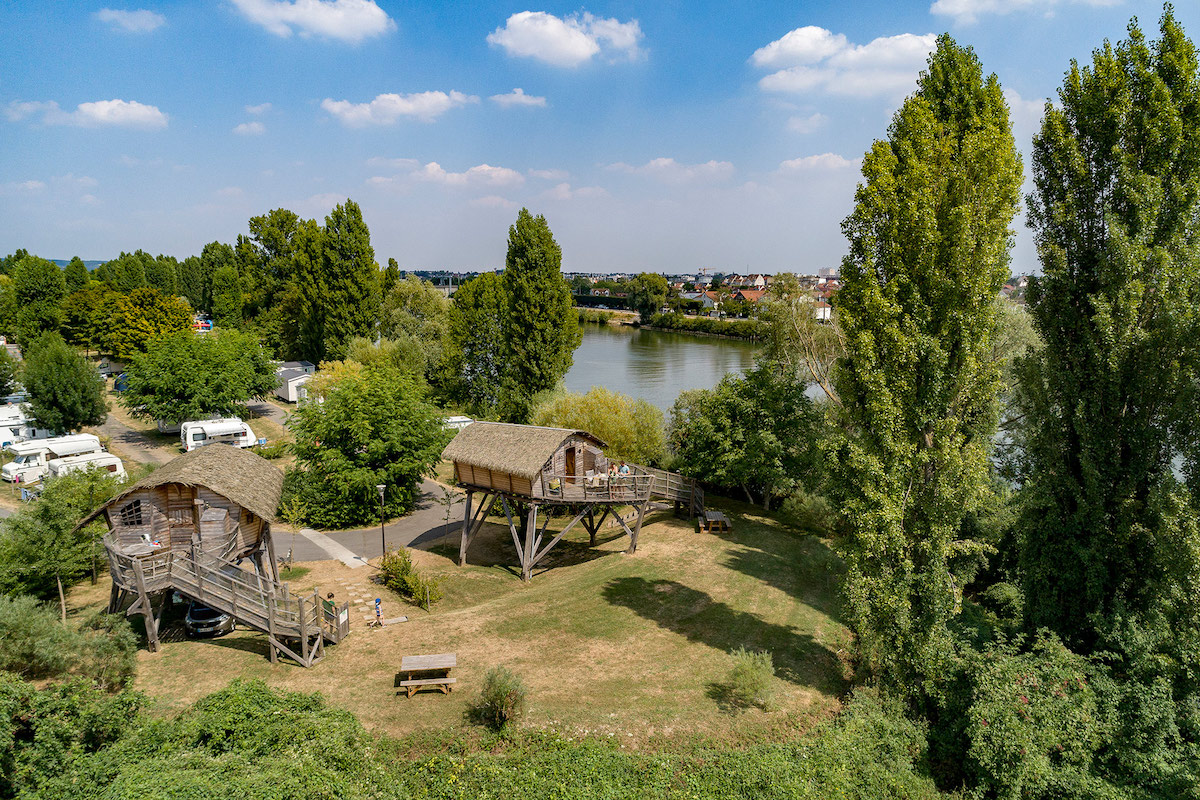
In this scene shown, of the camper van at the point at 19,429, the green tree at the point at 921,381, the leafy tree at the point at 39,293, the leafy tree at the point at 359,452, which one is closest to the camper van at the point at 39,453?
the camper van at the point at 19,429

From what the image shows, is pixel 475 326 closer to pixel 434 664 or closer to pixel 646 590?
pixel 646 590

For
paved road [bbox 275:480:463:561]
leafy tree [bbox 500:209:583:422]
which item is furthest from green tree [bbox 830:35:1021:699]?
leafy tree [bbox 500:209:583:422]

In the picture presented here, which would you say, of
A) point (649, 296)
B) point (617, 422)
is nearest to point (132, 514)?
point (617, 422)

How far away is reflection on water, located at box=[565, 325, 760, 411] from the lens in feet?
198

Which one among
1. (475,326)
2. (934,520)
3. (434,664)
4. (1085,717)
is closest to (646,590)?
(434,664)

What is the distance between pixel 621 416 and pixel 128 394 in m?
32.4

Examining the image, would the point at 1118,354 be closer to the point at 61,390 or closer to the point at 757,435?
the point at 757,435

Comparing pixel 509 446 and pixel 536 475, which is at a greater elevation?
pixel 509 446

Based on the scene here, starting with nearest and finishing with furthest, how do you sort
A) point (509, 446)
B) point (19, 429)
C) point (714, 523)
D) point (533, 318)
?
1. point (509, 446)
2. point (714, 523)
3. point (19, 429)
4. point (533, 318)

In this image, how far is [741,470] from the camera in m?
28.2

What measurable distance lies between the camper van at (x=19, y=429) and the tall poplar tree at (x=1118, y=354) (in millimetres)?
49525

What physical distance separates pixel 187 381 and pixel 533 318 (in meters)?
22.3

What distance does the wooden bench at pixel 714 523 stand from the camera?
2688 centimetres

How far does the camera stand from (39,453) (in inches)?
1321
